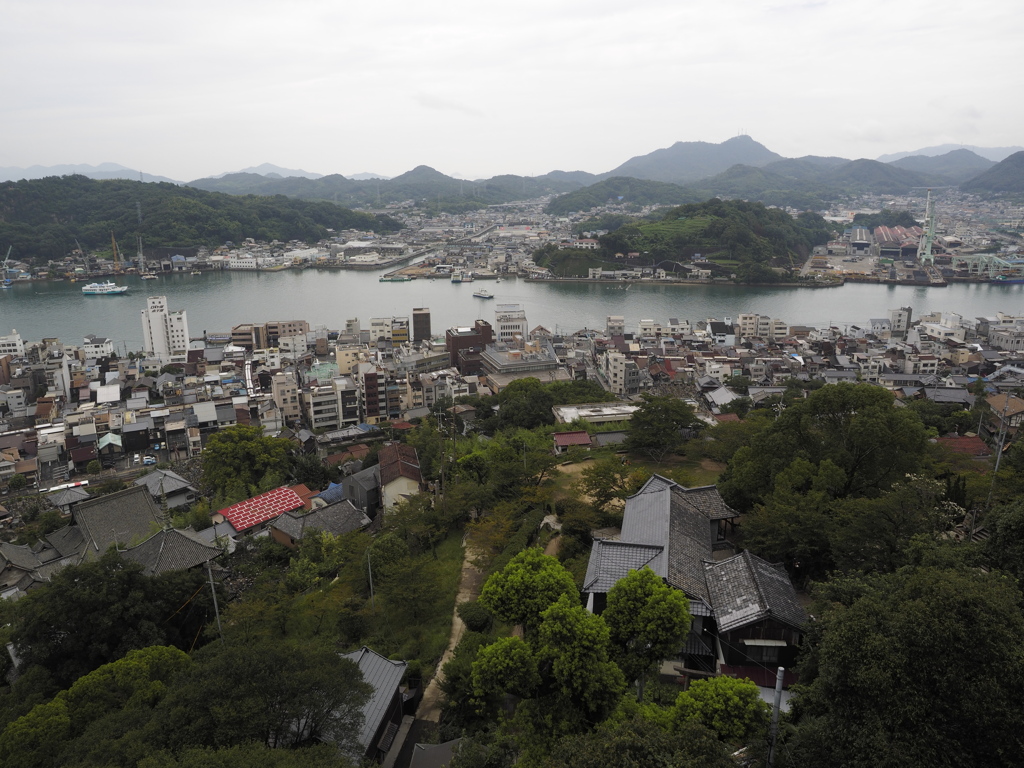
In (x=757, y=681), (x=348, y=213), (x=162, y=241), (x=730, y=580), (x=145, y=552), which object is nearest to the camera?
(x=757, y=681)

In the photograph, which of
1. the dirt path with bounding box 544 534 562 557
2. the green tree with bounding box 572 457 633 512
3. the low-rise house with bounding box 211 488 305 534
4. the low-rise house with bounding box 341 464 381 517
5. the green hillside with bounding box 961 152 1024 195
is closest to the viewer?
the dirt path with bounding box 544 534 562 557

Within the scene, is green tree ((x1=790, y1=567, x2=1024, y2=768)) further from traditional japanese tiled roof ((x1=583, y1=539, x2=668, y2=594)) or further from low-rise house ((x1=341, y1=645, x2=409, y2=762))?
low-rise house ((x1=341, y1=645, x2=409, y2=762))

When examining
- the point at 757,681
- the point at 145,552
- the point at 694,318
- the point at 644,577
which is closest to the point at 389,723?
the point at 644,577

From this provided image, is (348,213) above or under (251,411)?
above

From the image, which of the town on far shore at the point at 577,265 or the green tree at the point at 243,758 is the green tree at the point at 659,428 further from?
the town on far shore at the point at 577,265

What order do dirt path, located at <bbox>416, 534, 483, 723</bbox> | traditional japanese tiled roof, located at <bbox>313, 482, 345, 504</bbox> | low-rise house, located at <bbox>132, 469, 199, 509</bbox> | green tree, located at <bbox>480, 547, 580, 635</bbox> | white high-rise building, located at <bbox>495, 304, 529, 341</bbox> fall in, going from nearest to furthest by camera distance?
1. green tree, located at <bbox>480, 547, 580, 635</bbox>
2. dirt path, located at <bbox>416, 534, 483, 723</bbox>
3. traditional japanese tiled roof, located at <bbox>313, 482, 345, 504</bbox>
4. low-rise house, located at <bbox>132, 469, 199, 509</bbox>
5. white high-rise building, located at <bbox>495, 304, 529, 341</bbox>

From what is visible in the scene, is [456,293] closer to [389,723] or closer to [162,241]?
[162,241]

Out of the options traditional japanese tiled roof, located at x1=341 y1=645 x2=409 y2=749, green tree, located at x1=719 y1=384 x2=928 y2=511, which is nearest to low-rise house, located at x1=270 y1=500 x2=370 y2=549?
traditional japanese tiled roof, located at x1=341 y1=645 x2=409 y2=749
